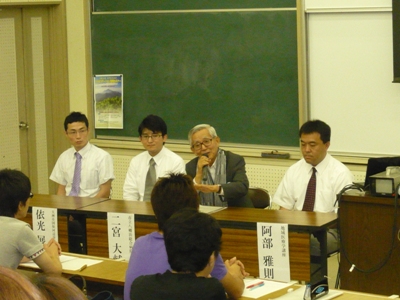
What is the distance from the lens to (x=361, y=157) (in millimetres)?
5453

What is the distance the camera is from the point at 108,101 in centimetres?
673

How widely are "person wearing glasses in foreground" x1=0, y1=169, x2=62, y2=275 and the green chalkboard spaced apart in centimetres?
306

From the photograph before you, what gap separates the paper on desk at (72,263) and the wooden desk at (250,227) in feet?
1.92

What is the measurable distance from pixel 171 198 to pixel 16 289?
1.72 metres

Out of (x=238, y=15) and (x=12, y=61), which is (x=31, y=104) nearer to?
(x=12, y=61)

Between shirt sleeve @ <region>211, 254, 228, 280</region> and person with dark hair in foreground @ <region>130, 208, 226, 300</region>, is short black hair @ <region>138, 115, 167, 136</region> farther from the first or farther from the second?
person with dark hair in foreground @ <region>130, 208, 226, 300</region>

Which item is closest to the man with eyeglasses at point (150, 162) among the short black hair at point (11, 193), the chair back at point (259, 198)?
the chair back at point (259, 198)

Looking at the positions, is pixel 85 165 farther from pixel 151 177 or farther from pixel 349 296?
pixel 349 296

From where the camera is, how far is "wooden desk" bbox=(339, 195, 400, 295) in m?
3.61

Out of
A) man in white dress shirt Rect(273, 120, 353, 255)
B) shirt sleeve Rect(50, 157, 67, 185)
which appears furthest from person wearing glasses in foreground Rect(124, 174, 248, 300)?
shirt sleeve Rect(50, 157, 67, 185)

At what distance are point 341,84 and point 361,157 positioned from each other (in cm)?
60

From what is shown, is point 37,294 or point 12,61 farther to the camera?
point 12,61

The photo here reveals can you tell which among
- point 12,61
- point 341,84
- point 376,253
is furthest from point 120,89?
point 376,253

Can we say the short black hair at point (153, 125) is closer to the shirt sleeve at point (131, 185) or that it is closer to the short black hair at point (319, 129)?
the shirt sleeve at point (131, 185)
